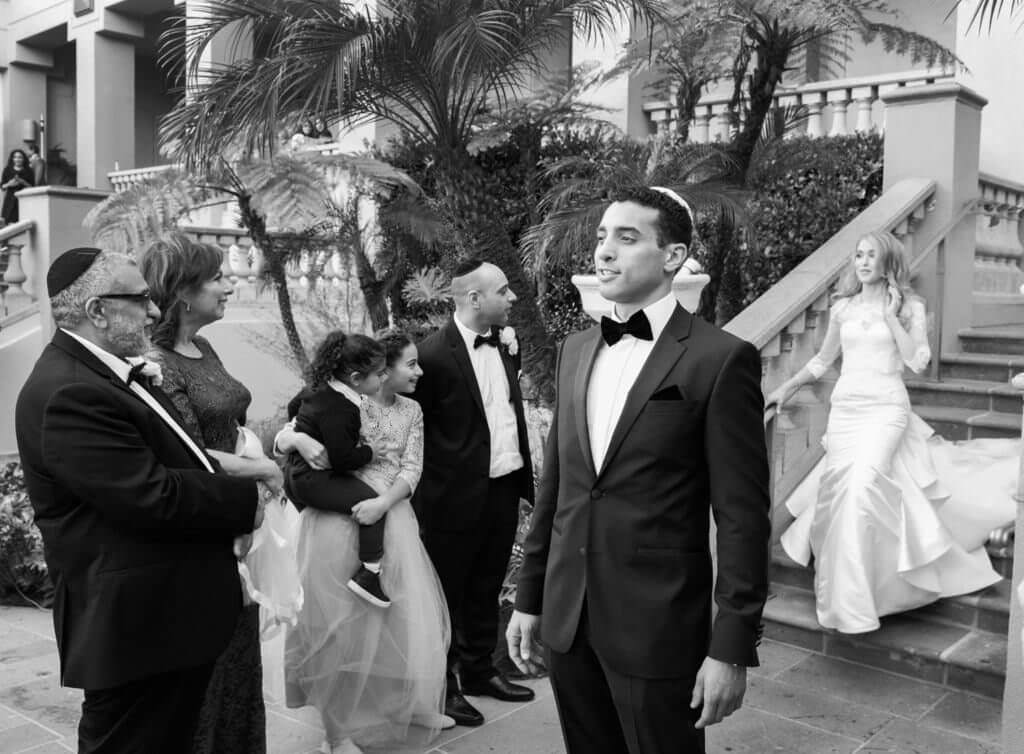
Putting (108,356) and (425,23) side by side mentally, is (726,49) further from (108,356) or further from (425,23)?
(108,356)

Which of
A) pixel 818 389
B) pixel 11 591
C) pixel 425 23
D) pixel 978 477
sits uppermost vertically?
pixel 425 23

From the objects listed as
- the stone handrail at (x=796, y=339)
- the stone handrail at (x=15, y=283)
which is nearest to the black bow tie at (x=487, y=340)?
the stone handrail at (x=796, y=339)

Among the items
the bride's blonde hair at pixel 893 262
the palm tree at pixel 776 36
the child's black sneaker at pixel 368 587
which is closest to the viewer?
the child's black sneaker at pixel 368 587

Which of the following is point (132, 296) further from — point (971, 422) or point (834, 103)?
point (834, 103)

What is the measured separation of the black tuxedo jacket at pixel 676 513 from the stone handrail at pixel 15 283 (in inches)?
361

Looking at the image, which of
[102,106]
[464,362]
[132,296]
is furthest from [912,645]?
[102,106]

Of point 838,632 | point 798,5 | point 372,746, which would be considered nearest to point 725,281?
point 798,5

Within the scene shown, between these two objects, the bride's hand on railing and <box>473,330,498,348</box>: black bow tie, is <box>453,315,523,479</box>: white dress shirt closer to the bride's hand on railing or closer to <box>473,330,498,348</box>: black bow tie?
<box>473,330,498,348</box>: black bow tie

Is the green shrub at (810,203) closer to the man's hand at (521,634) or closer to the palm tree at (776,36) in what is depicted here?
the palm tree at (776,36)

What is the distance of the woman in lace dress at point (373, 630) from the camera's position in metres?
4.03

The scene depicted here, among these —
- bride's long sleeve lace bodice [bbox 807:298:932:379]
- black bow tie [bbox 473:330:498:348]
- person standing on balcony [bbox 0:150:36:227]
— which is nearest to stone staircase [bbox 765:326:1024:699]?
bride's long sleeve lace bodice [bbox 807:298:932:379]

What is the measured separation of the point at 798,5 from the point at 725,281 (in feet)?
7.93

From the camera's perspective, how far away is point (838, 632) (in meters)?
5.02

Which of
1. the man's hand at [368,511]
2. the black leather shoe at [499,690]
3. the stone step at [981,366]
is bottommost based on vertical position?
the black leather shoe at [499,690]
